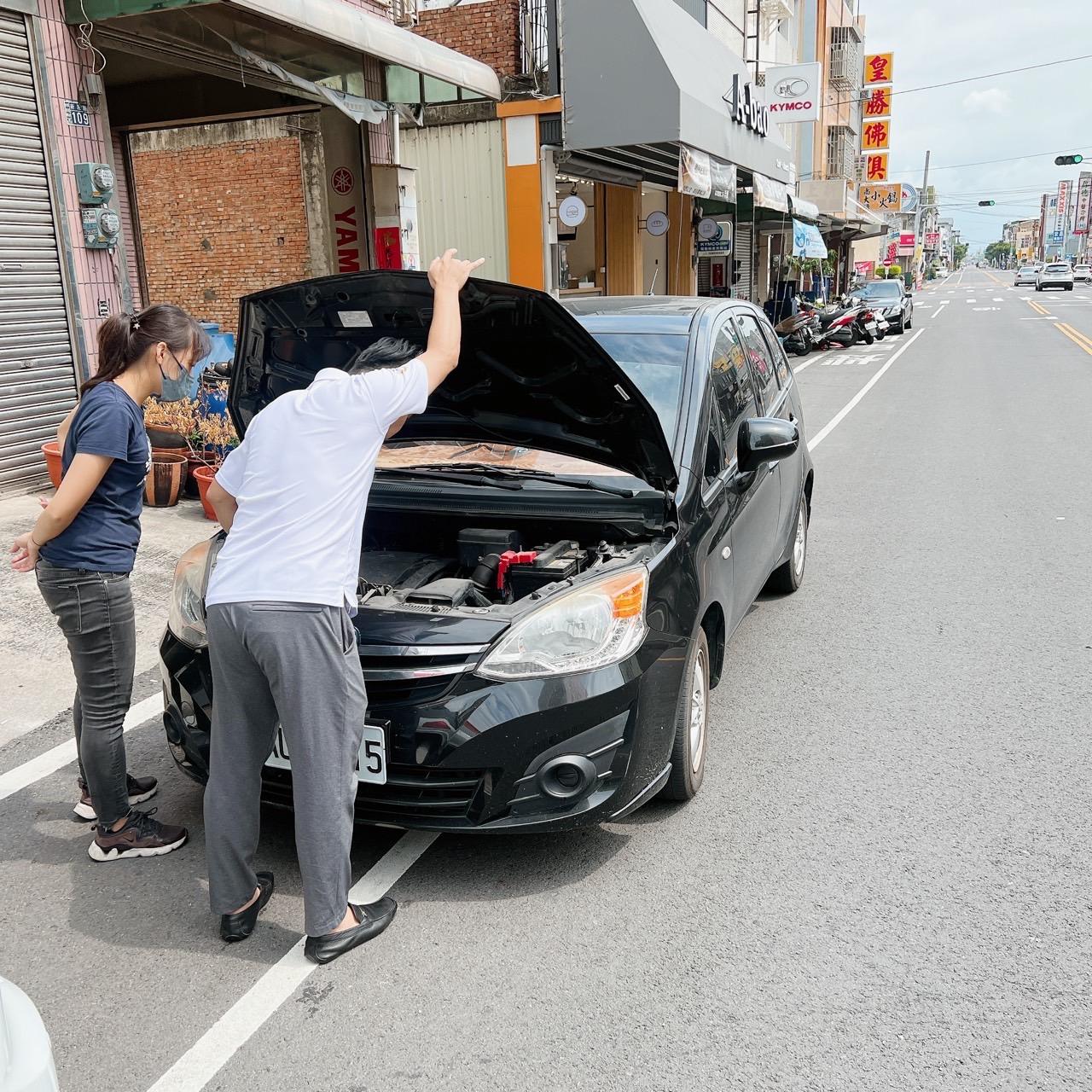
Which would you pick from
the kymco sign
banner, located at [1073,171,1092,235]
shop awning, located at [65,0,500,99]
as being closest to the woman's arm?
shop awning, located at [65,0,500,99]

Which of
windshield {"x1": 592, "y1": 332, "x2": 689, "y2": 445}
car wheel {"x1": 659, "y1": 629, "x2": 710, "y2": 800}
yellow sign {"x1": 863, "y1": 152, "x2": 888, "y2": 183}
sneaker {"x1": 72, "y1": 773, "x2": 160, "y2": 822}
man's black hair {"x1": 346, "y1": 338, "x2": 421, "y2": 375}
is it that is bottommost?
sneaker {"x1": 72, "y1": 773, "x2": 160, "y2": 822}

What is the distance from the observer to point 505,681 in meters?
2.98

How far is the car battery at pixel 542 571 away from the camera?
11.7ft

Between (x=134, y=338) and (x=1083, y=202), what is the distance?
217613mm

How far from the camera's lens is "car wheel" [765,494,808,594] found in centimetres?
595

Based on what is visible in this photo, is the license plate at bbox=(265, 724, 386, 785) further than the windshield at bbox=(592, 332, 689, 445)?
No

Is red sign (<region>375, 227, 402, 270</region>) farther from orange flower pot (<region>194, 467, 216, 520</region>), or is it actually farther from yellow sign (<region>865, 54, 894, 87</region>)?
yellow sign (<region>865, 54, 894, 87</region>)

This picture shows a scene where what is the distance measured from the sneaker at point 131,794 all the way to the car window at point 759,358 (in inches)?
→ 129

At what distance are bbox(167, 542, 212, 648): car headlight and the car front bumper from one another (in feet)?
1.70

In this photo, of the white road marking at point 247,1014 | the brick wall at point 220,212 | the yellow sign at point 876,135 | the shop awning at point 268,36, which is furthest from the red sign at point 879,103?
the white road marking at point 247,1014

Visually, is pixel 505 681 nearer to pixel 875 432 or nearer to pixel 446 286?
pixel 446 286

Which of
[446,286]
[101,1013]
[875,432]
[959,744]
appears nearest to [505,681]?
[446,286]

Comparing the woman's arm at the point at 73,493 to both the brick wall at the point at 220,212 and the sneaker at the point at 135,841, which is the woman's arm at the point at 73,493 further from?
the brick wall at the point at 220,212

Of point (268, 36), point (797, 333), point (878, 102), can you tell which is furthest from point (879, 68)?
point (268, 36)
